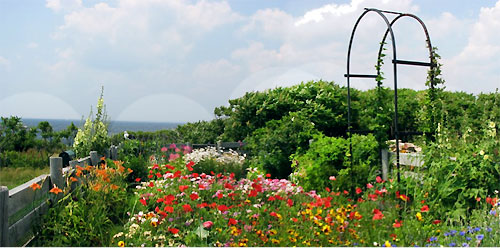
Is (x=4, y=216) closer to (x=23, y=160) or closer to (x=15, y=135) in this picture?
(x=23, y=160)

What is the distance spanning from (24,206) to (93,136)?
4.02 metres

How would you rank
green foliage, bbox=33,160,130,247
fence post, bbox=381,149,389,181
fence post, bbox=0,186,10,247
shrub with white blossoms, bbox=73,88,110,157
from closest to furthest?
1. fence post, bbox=0,186,10,247
2. green foliage, bbox=33,160,130,247
3. fence post, bbox=381,149,389,181
4. shrub with white blossoms, bbox=73,88,110,157

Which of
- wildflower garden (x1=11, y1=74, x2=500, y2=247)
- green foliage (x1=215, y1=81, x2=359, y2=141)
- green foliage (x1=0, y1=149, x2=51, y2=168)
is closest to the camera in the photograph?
wildflower garden (x1=11, y1=74, x2=500, y2=247)

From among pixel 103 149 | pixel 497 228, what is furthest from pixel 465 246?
pixel 103 149

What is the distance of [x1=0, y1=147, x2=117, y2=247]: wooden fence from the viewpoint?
157 inches

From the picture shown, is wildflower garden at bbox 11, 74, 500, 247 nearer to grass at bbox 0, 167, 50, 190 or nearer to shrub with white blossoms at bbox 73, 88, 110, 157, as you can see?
shrub with white blossoms at bbox 73, 88, 110, 157

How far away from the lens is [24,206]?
4566 millimetres

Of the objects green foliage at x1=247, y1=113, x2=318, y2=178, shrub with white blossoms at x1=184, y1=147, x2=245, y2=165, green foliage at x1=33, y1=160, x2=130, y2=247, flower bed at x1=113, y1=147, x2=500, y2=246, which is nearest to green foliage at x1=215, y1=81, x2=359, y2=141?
shrub with white blossoms at x1=184, y1=147, x2=245, y2=165

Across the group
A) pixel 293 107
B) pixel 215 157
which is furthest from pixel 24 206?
pixel 293 107

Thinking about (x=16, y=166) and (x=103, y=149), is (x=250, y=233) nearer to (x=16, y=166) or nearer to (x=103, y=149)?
(x=103, y=149)

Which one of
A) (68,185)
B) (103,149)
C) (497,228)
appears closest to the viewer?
(497,228)

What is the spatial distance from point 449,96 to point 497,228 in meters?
8.61

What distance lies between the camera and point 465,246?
3365 mm

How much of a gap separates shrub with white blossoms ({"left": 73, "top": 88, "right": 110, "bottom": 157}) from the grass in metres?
2.82
